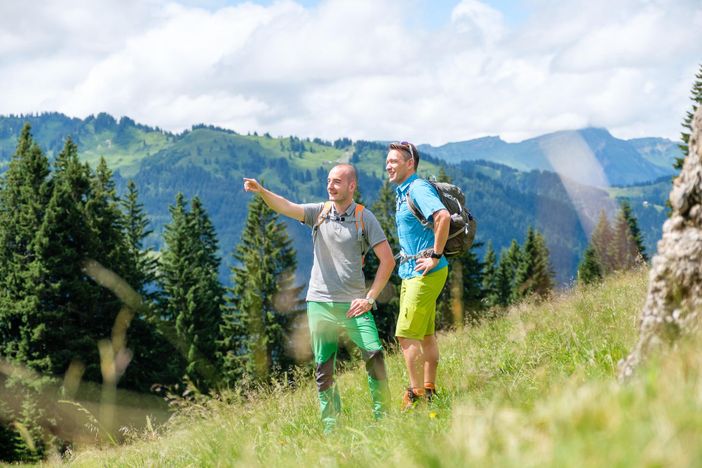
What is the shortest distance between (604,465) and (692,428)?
25 centimetres

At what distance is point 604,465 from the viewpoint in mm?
1558

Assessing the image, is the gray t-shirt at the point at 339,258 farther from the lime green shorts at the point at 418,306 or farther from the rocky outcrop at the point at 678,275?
the rocky outcrop at the point at 678,275

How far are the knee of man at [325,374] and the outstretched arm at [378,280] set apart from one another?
0.51 metres

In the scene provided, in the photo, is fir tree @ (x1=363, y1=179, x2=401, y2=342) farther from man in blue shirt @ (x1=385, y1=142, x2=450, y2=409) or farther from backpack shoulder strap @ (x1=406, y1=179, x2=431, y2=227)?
backpack shoulder strap @ (x1=406, y1=179, x2=431, y2=227)

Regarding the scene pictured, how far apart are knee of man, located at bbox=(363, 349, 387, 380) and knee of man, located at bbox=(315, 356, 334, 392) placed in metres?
0.38

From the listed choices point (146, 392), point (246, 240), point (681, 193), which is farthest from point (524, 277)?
point (681, 193)

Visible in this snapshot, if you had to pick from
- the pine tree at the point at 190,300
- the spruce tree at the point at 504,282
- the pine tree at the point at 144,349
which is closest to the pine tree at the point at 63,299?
the pine tree at the point at 144,349

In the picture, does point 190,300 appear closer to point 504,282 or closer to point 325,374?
point 504,282

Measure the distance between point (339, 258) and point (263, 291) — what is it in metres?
35.5

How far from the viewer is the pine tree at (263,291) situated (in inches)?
1540

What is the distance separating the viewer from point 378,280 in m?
6.16

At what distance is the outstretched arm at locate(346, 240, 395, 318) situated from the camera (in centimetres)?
589

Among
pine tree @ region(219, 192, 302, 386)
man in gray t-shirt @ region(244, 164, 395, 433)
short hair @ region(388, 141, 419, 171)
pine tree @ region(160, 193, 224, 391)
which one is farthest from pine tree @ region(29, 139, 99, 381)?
short hair @ region(388, 141, 419, 171)

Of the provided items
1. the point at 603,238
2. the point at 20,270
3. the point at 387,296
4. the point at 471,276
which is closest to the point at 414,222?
the point at 20,270
